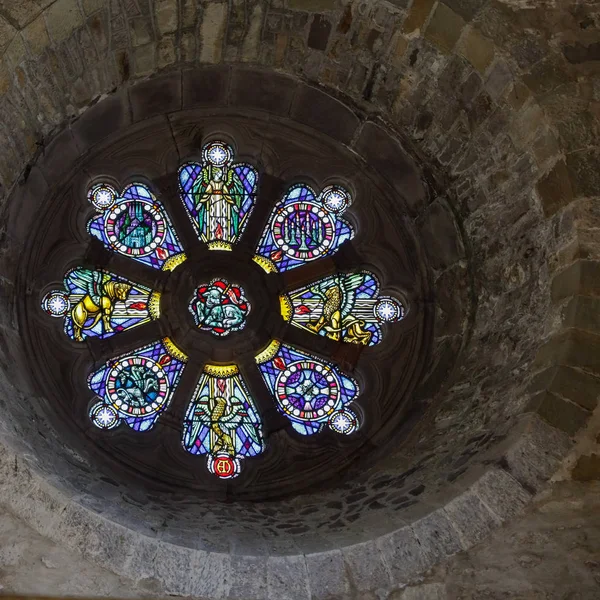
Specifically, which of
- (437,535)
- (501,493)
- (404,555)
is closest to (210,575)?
(404,555)

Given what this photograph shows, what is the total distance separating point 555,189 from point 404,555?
235cm

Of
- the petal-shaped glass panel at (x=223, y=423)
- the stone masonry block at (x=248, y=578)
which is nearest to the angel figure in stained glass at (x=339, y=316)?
the petal-shaped glass panel at (x=223, y=423)

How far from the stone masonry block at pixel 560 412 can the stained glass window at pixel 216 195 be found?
8.90ft

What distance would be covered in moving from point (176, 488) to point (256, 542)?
50.2 inches

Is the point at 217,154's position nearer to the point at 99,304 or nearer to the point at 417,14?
the point at 99,304

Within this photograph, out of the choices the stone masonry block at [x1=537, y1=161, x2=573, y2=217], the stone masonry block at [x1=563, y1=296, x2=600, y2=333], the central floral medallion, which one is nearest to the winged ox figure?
the central floral medallion

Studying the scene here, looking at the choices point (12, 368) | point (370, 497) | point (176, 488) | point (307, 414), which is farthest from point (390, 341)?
point (12, 368)

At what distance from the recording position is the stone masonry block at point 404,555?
473cm

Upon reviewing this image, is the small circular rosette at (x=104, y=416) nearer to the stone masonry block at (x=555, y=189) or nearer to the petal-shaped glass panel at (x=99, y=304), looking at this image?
the petal-shaped glass panel at (x=99, y=304)

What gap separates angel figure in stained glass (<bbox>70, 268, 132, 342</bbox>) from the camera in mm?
6535

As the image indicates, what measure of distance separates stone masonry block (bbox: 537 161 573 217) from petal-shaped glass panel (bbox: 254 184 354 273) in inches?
66.3

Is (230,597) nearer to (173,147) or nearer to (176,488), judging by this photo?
(176,488)

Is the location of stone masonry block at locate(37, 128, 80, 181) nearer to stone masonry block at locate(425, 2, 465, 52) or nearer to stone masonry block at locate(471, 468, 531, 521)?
stone masonry block at locate(425, 2, 465, 52)

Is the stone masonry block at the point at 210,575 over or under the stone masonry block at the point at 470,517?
under
